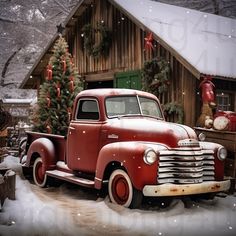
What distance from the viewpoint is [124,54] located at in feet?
33.7

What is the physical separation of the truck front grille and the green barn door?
474 cm

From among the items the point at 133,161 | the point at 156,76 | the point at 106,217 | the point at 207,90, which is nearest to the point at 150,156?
the point at 133,161

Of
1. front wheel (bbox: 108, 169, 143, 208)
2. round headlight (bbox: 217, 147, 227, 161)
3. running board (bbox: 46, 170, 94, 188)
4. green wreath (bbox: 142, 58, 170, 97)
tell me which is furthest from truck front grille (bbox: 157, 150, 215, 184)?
green wreath (bbox: 142, 58, 170, 97)

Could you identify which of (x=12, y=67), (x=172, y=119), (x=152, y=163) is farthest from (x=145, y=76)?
(x=12, y=67)

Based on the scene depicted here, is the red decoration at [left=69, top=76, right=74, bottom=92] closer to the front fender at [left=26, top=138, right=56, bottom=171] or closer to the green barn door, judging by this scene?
the green barn door

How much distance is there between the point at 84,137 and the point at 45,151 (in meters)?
1.01

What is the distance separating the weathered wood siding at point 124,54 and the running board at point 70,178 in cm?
333

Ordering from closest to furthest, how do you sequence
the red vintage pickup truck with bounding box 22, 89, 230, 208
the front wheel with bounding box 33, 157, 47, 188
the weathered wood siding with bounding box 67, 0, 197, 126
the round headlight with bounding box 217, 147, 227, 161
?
the red vintage pickup truck with bounding box 22, 89, 230, 208
the round headlight with bounding box 217, 147, 227, 161
the front wheel with bounding box 33, 157, 47, 188
the weathered wood siding with bounding box 67, 0, 197, 126

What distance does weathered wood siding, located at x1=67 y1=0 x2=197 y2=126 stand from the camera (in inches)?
337

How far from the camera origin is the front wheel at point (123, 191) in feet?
16.2

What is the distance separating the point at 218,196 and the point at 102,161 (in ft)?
6.05

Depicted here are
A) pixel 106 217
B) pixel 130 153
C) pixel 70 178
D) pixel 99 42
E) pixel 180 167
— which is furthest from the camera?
pixel 99 42

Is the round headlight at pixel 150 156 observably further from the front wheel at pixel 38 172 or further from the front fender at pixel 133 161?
the front wheel at pixel 38 172

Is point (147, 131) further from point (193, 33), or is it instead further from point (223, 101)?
point (193, 33)
